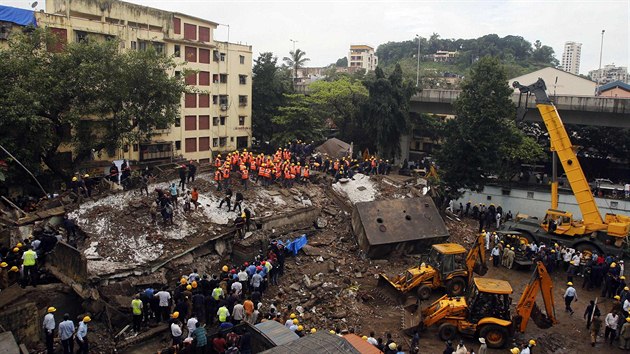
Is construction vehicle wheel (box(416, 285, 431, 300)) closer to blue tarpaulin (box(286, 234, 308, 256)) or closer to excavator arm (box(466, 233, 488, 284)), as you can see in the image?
excavator arm (box(466, 233, 488, 284))

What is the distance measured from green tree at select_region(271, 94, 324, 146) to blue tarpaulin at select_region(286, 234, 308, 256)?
62.3 feet

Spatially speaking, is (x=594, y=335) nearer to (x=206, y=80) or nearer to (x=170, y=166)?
(x=170, y=166)

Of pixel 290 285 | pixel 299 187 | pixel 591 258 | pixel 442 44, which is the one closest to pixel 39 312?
pixel 290 285

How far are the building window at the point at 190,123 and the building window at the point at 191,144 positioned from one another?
37.3 inches

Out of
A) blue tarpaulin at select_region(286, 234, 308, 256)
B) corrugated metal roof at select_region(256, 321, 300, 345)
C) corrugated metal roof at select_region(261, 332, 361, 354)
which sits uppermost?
corrugated metal roof at select_region(261, 332, 361, 354)

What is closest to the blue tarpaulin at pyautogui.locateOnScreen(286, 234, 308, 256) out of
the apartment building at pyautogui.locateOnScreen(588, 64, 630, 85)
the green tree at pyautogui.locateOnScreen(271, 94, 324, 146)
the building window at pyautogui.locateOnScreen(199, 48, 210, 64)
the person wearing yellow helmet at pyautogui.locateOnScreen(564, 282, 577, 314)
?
the person wearing yellow helmet at pyautogui.locateOnScreen(564, 282, 577, 314)

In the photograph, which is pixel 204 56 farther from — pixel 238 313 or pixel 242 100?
pixel 238 313

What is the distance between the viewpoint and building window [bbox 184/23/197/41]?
37.3 meters

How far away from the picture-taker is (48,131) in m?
22.8

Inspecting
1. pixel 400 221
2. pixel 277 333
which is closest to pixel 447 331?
pixel 277 333

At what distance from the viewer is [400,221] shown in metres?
21.1

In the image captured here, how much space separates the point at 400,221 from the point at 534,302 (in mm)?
7616

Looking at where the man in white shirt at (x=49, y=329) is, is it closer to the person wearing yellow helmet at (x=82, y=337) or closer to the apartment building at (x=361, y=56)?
the person wearing yellow helmet at (x=82, y=337)

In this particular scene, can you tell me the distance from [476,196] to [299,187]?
13.5 meters
